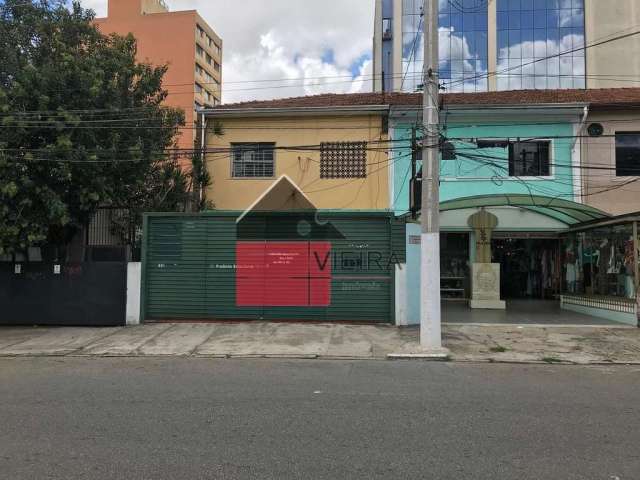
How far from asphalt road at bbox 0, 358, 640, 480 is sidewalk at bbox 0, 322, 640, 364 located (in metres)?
1.28

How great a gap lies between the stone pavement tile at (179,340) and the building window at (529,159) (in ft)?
38.3

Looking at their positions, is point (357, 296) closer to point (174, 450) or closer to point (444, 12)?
point (174, 450)

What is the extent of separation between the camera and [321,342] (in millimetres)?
10711

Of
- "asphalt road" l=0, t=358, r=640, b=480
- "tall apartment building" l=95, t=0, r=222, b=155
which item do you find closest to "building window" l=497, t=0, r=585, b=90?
"tall apartment building" l=95, t=0, r=222, b=155

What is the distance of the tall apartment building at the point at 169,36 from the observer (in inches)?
2608

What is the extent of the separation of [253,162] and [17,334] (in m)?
9.31

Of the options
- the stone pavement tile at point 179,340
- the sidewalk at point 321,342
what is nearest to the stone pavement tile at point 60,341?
the sidewalk at point 321,342

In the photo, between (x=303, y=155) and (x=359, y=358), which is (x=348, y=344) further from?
(x=303, y=155)

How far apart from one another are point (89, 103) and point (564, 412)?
41.1ft

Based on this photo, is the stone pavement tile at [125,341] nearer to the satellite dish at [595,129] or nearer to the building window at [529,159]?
the building window at [529,159]

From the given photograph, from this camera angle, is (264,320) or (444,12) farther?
(444,12)

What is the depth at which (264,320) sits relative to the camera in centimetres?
1318

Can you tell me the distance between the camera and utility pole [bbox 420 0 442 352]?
9.87m

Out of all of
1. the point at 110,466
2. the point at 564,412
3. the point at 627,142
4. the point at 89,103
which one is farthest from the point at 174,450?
the point at 627,142
